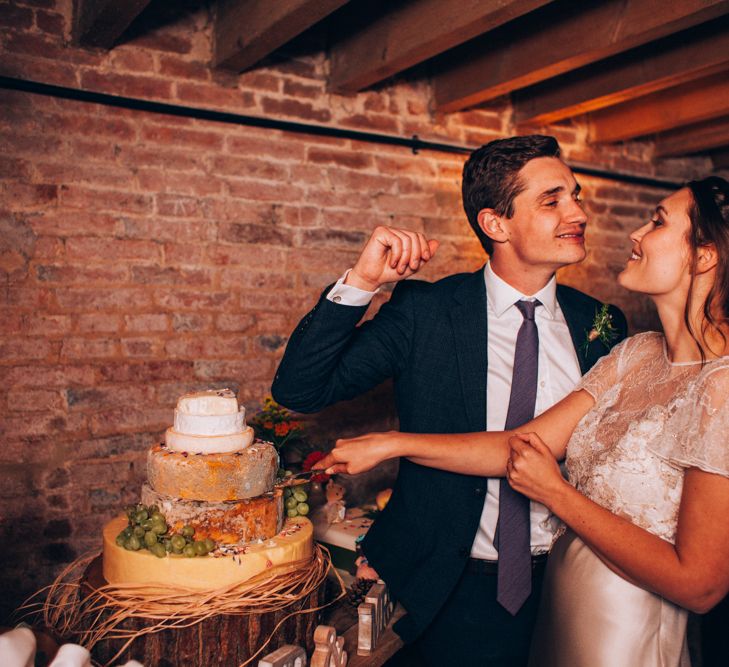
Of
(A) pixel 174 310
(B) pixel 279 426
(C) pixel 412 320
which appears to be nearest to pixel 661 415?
(C) pixel 412 320

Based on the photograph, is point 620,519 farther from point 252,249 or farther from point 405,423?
point 252,249

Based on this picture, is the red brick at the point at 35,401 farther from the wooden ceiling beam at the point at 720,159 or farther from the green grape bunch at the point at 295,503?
the wooden ceiling beam at the point at 720,159

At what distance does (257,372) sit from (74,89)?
1373 mm

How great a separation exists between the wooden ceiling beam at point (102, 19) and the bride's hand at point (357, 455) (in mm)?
1639

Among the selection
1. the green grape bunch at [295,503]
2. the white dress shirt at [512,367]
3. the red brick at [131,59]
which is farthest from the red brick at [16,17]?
the green grape bunch at [295,503]

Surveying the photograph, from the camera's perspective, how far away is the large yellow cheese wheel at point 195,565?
156cm

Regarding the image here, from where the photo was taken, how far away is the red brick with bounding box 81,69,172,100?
2.84 meters

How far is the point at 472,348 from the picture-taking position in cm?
209

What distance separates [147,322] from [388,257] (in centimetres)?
148

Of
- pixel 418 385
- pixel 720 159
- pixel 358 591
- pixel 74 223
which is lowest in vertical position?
pixel 358 591

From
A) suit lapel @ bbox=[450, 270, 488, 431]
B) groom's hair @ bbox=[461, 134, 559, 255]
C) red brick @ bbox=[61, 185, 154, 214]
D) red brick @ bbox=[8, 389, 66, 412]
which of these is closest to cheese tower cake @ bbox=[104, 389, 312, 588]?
suit lapel @ bbox=[450, 270, 488, 431]

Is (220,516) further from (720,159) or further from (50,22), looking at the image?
(720,159)

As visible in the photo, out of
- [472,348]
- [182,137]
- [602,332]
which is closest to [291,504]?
[472,348]

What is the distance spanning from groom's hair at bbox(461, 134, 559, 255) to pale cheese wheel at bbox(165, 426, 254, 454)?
3.66 ft
